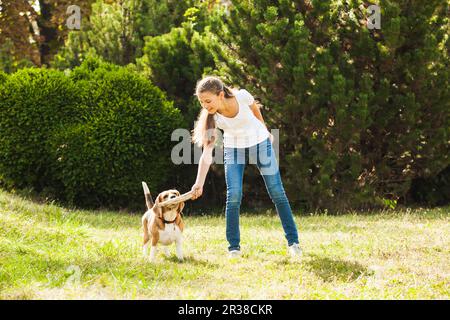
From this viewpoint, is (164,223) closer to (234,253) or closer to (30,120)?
(234,253)

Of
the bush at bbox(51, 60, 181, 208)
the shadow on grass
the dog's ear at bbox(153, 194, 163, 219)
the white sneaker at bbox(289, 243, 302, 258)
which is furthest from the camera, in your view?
the bush at bbox(51, 60, 181, 208)

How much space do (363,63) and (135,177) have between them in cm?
379

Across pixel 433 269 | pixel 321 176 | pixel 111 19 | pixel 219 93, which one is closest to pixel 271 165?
pixel 219 93

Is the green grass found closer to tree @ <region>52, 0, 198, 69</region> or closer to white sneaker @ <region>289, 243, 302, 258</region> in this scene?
white sneaker @ <region>289, 243, 302, 258</region>

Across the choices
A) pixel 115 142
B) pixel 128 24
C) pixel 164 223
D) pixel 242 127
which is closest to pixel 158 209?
pixel 164 223

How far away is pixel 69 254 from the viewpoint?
6.06 meters

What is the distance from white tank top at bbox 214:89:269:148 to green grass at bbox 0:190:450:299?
1.03 meters

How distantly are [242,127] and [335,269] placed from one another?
57.1 inches

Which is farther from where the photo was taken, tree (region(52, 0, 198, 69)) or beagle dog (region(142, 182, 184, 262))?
tree (region(52, 0, 198, 69))

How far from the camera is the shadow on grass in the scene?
5.09 m

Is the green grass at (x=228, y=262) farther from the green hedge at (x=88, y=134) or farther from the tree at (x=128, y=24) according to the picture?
the tree at (x=128, y=24)

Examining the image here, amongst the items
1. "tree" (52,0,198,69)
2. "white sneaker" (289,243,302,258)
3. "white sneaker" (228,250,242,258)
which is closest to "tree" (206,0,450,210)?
"tree" (52,0,198,69)

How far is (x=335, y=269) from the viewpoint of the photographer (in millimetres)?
5344
